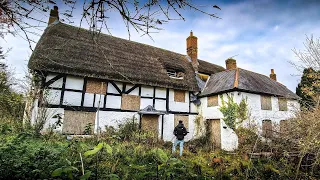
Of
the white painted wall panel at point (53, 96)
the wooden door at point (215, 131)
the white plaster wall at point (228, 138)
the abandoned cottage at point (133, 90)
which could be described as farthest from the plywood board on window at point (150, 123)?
the white painted wall panel at point (53, 96)

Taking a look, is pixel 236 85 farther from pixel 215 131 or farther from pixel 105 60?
pixel 105 60

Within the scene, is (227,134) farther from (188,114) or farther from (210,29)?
(210,29)

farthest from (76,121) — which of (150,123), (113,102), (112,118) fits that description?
(150,123)

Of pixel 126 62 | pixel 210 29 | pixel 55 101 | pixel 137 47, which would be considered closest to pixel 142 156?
pixel 210 29

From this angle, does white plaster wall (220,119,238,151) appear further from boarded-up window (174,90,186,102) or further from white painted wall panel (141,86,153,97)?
white painted wall panel (141,86,153,97)

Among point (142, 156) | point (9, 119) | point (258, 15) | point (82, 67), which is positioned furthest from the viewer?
point (82, 67)

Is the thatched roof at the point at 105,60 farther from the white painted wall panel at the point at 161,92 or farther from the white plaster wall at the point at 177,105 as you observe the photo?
the white plaster wall at the point at 177,105

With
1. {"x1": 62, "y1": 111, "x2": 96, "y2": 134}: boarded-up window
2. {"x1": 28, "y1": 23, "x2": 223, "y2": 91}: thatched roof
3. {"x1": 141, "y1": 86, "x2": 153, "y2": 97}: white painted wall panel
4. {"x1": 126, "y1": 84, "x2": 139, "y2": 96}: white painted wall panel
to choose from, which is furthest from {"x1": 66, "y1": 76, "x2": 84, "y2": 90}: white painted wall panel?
{"x1": 141, "y1": 86, "x2": 153, "y2": 97}: white painted wall panel

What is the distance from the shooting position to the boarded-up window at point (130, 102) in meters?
11.5

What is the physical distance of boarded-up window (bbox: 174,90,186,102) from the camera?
13.4m

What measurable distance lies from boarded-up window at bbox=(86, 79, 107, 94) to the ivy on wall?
7.44 meters

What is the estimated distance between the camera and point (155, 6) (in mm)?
1826

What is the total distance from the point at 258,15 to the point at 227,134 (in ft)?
35.1

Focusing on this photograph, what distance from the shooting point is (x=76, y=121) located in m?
10.1
